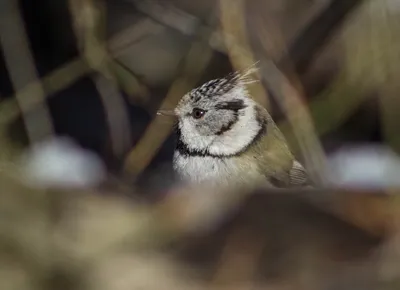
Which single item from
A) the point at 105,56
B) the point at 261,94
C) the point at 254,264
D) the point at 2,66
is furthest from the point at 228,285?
the point at 2,66

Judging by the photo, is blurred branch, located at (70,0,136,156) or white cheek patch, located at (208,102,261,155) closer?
white cheek patch, located at (208,102,261,155)

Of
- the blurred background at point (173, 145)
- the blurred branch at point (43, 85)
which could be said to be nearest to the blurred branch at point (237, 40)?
the blurred background at point (173, 145)

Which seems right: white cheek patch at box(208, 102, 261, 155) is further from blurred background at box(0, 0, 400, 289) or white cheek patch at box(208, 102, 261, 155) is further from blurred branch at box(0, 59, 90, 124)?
blurred branch at box(0, 59, 90, 124)

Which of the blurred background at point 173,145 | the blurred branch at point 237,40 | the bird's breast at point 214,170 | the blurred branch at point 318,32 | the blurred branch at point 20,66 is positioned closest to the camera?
the blurred background at point 173,145

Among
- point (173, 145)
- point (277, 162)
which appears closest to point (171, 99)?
point (173, 145)

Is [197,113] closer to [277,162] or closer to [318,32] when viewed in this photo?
[277,162]

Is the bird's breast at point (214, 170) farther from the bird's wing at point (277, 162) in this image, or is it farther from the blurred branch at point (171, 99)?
the blurred branch at point (171, 99)

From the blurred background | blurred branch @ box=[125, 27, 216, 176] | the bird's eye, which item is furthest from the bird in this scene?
blurred branch @ box=[125, 27, 216, 176]
